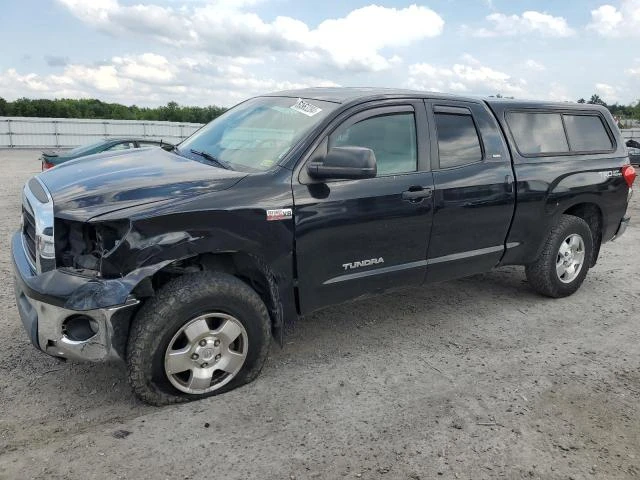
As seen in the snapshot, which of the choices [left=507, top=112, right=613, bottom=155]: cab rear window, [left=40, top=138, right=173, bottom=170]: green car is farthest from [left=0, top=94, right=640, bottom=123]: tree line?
[left=507, top=112, right=613, bottom=155]: cab rear window

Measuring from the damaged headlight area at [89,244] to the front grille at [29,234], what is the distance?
36 cm

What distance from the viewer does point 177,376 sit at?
325 centimetres

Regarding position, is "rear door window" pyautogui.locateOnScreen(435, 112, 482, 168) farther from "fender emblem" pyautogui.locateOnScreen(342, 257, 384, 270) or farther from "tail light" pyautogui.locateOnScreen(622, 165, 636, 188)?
"tail light" pyautogui.locateOnScreen(622, 165, 636, 188)

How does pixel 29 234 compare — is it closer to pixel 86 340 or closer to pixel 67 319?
pixel 67 319

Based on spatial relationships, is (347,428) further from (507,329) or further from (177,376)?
(507,329)

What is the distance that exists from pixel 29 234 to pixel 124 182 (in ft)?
2.76

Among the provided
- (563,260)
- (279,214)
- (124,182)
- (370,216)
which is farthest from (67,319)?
(563,260)

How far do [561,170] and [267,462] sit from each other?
152 inches

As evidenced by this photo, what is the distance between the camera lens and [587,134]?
5488mm

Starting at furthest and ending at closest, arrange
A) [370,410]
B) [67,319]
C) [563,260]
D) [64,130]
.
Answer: [64,130], [563,260], [370,410], [67,319]

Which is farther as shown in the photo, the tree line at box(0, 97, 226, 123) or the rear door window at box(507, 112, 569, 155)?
the tree line at box(0, 97, 226, 123)

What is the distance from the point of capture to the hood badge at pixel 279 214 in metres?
3.34

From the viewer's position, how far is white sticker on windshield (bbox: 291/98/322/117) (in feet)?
12.5

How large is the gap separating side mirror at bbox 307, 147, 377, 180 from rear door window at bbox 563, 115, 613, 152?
9.63ft
